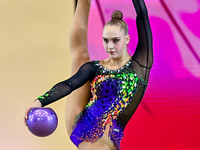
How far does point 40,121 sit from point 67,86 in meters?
0.22

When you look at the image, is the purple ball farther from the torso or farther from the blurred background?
the blurred background

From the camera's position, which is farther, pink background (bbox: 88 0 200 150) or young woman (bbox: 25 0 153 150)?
pink background (bbox: 88 0 200 150)

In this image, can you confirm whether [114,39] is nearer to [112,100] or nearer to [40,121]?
[112,100]

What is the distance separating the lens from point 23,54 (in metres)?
2.35

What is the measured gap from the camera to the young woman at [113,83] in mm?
1332

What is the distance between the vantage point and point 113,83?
4.38ft

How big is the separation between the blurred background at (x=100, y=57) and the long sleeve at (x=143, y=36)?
0.84 meters

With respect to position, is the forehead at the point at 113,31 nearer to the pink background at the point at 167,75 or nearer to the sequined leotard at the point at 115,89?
the sequined leotard at the point at 115,89

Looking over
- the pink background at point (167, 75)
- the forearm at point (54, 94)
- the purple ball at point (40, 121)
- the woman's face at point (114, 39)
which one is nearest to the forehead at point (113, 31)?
the woman's face at point (114, 39)

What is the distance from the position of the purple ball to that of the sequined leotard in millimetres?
252

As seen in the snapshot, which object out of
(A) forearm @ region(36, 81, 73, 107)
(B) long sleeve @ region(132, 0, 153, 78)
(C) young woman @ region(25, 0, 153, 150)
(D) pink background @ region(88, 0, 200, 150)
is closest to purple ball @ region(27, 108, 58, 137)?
(A) forearm @ region(36, 81, 73, 107)

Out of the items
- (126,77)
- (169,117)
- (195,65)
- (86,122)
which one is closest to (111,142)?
(86,122)

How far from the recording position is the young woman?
133 centimetres

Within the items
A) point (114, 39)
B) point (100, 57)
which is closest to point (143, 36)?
point (114, 39)
